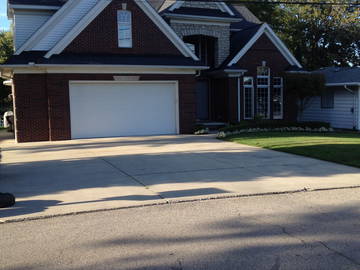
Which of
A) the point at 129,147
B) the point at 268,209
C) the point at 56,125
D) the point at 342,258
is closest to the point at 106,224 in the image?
the point at 268,209

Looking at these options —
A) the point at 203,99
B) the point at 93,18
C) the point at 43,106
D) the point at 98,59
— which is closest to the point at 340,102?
the point at 203,99

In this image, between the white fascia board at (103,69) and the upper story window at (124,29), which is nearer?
the white fascia board at (103,69)

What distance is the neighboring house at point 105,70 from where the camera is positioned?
57.9 feet

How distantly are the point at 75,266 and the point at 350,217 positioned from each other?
160 inches

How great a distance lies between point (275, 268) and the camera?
4477 mm

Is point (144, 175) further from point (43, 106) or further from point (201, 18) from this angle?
point (201, 18)

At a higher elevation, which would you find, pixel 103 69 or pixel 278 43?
pixel 278 43

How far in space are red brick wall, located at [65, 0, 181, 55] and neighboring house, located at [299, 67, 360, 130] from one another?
410 inches

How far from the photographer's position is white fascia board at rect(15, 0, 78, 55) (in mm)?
18031

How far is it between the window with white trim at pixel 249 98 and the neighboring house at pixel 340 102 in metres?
3.71

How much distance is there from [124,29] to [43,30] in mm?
3447

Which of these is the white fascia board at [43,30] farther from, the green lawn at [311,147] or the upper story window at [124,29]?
the green lawn at [311,147]

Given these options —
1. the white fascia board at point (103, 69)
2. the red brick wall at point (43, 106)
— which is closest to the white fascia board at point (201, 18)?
the white fascia board at point (103, 69)

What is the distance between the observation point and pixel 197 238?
5445mm
